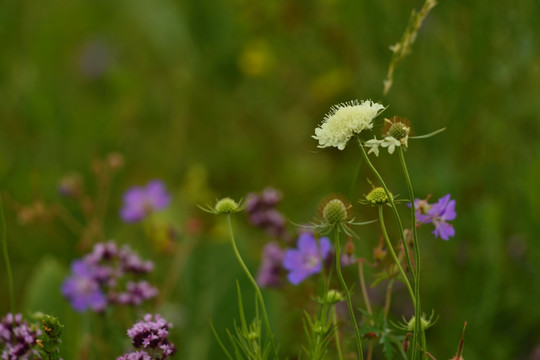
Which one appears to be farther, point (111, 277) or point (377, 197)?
point (111, 277)

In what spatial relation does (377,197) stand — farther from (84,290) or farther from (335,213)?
(84,290)

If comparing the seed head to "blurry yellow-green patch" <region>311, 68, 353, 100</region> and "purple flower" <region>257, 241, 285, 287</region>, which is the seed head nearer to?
"purple flower" <region>257, 241, 285, 287</region>

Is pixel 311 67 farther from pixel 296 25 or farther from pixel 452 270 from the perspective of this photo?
pixel 452 270

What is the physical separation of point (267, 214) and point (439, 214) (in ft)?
1.74

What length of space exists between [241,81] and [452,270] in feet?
4.47

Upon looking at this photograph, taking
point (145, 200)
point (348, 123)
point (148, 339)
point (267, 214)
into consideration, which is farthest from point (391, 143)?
point (145, 200)

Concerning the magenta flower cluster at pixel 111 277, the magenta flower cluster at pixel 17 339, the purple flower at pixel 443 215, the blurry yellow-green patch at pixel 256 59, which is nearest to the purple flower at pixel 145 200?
the magenta flower cluster at pixel 111 277

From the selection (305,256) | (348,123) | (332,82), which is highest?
(332,82)

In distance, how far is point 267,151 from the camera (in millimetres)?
2713

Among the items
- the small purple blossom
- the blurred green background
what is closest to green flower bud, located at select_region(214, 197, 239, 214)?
the small purple blossom

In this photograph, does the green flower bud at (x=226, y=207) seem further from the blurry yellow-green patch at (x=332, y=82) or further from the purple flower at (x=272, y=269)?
the blurry yellow-green patch at (x=332, y=82)

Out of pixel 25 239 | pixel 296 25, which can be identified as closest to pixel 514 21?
pixel 296 25

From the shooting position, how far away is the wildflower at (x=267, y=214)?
52.8 inches

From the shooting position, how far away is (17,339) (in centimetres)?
81
